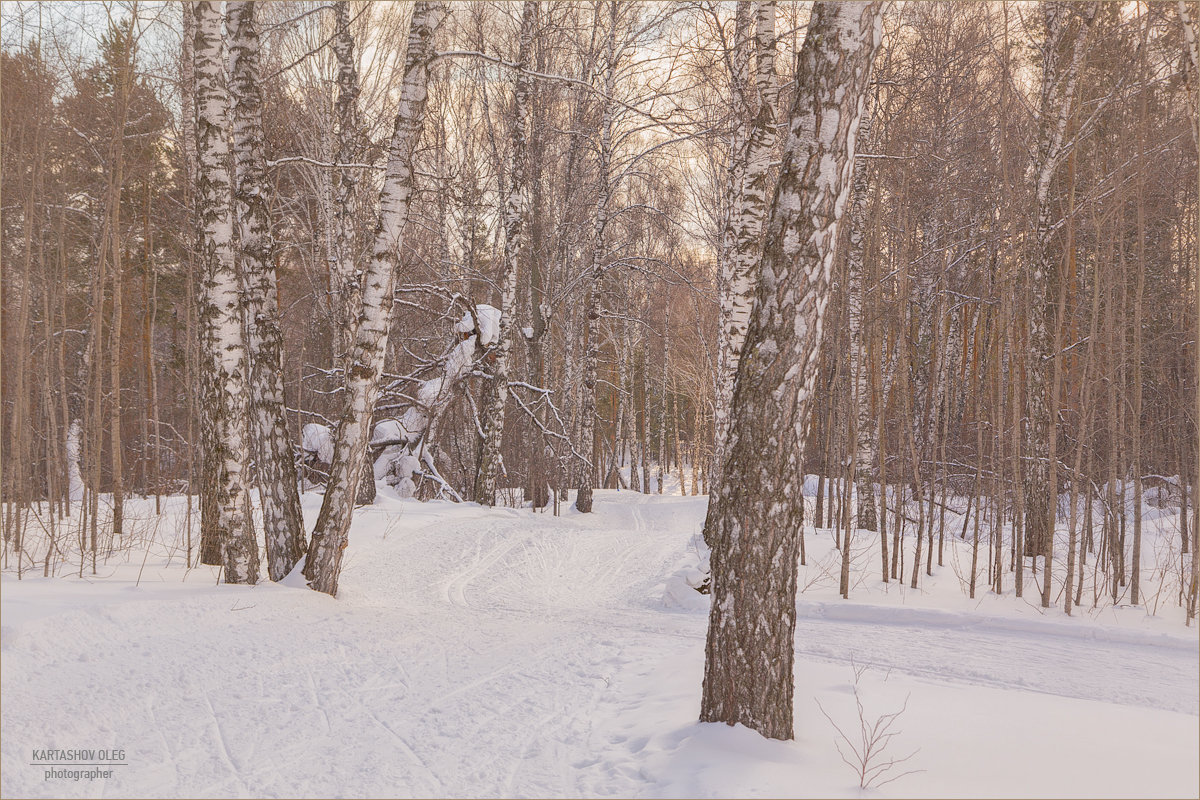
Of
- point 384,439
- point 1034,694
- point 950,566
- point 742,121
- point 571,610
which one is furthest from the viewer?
point 384,439

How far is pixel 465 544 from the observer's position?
11570mm

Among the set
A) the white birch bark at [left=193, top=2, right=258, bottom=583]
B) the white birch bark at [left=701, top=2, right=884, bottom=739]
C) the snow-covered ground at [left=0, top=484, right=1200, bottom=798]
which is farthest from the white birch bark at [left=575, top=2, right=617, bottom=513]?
the white birch bark at [left=701, top=2, right=884, bottom=739]

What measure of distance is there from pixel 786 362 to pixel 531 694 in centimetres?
284

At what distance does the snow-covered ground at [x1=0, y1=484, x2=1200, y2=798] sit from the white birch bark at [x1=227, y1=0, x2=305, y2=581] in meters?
0.74

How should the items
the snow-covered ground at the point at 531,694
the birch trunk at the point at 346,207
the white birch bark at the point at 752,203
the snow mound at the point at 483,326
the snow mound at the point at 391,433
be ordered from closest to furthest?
the snow-covered ground at the point at 531,694 < the white birch bark at the point at 752,203 < the birch trunk at the point at 346,207 < the snow mound at the point at 483,326 < the snow mound at the point at 391,433

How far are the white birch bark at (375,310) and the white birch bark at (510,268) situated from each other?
7671mm

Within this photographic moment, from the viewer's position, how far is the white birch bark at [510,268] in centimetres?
1455

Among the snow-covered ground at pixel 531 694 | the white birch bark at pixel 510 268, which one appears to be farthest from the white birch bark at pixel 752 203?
the white birch bark at pixel 510 268

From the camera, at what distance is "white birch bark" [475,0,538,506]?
47.7 feet

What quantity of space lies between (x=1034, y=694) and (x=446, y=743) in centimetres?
417

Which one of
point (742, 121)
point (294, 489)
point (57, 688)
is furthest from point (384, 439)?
point (57, 688)

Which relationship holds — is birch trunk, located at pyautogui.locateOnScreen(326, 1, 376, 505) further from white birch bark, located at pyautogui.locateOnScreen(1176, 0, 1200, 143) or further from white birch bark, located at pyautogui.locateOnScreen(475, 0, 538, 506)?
white birch bark, located at pyautogui.locateOnScreen(1176, 0, 1200, 143)

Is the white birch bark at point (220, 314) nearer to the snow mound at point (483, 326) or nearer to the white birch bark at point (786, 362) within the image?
the white birch bark at point (786, 362)

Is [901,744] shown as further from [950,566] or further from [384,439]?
[384,439]
